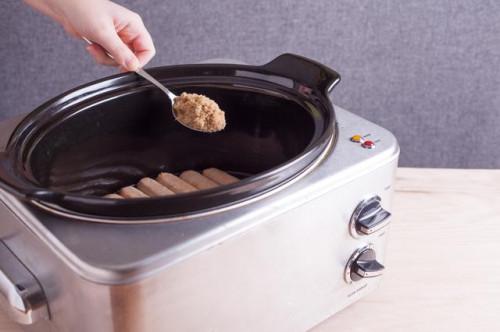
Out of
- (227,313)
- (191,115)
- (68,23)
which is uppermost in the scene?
(68,23)

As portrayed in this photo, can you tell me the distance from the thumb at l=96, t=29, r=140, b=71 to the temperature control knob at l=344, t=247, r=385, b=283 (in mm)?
404

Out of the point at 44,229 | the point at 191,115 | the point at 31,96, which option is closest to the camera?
the point at 44,229

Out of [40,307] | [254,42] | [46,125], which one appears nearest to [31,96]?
[254,42]

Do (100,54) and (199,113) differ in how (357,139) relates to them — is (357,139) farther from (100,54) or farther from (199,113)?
(100,54)

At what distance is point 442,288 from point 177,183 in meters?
0.40

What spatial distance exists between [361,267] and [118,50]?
0.44 m

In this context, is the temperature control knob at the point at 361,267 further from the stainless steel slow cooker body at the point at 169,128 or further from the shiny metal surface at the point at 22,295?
the shiny metal surface at the point at 22,295

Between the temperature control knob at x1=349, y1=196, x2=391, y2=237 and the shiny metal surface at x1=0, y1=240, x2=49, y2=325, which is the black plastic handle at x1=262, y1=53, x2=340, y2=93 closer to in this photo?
the temperature control knob at x1=349, y1=196, x2=391, y2=237

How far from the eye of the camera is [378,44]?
1822 millimetres

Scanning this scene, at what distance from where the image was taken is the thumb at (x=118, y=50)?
0.97 metres

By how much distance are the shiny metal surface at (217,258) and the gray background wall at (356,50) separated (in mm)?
883

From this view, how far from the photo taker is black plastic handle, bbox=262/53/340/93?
0.98m

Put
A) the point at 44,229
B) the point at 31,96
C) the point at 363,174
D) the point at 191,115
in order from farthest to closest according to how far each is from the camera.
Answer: the point at 31,96
the point at 191,115
the point at 363,174
the point at 44,229

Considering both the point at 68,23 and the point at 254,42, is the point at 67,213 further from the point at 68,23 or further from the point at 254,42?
the point at 254,42
